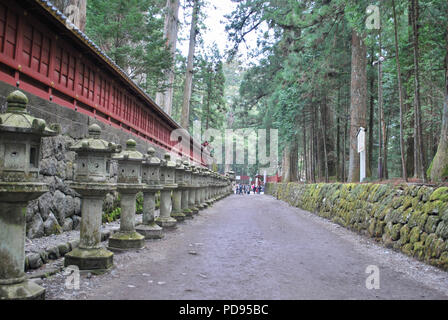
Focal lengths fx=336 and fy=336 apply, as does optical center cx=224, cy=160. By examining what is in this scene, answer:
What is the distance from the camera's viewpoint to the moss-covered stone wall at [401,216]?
544 cm

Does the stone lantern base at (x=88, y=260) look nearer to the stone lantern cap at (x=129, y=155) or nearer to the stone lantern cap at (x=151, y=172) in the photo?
the stone lantern cap at (x=129, y=155)

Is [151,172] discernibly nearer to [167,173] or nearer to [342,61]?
[167,173]

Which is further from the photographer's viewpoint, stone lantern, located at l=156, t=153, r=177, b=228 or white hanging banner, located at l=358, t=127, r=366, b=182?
white hanging banner, located at l=358, t=127, r=366, b=182

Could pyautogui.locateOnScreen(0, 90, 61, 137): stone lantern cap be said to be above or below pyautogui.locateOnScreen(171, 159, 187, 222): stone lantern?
above

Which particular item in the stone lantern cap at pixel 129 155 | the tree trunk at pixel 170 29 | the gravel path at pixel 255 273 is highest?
the tree trunk at pixel 170 29

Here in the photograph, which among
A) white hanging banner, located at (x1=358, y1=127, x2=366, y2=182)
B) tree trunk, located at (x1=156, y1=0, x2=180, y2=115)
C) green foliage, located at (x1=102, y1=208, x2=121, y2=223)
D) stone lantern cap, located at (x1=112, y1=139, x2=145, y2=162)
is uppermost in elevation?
tree trunk, located at (x1=156, y1=0, x2=180, y2=115)

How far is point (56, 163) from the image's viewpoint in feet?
22.4

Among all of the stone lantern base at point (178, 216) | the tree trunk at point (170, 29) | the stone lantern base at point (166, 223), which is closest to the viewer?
the stone lantern base at point (166, 223)

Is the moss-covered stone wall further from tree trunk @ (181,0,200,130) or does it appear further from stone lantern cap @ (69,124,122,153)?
tree trunk @ (181,0,200,130)

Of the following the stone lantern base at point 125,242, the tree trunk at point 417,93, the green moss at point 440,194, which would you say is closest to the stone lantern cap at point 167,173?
the stone lantern base at point 125,242

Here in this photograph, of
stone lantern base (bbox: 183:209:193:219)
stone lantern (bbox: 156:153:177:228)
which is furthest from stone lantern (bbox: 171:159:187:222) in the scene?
stone lantern (bbox: 156:153:177:228)

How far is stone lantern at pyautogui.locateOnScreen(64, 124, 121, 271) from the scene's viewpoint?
4.46 meters

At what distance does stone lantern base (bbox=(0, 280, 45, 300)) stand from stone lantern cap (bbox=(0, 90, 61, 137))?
1400 millimetres

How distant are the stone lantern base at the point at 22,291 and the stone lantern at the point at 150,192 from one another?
381cm
